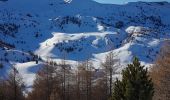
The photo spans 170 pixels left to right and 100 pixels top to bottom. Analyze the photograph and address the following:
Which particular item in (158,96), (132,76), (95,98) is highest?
(132,76)

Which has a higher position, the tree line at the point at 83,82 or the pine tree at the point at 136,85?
the pine tree at the point at 136,85

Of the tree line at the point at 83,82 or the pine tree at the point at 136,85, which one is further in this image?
the tree line at the point at 83,82

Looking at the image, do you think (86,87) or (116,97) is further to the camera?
(86,87)

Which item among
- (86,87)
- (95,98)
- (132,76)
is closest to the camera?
(132,76)

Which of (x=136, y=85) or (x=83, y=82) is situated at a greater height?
(x=136, y=85)

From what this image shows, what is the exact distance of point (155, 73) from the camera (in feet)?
186

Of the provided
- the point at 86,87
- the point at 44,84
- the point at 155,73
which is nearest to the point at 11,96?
the point at 44,84

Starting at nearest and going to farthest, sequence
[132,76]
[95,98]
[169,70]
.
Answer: [132,76] → [169,70] → [95,98]

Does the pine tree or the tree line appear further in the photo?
the tree line

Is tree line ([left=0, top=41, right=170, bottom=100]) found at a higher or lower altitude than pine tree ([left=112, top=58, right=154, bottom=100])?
lower

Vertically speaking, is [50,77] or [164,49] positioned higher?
[164,49]

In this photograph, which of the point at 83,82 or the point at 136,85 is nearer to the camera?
the point at 136,85

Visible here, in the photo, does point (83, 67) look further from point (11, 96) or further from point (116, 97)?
point (116, 97)

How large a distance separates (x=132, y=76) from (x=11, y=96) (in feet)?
142
